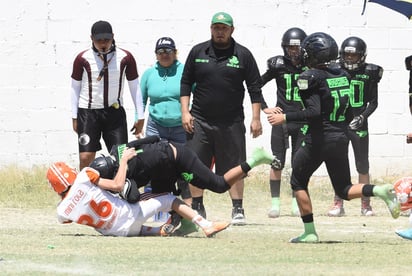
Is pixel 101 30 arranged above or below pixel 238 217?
above

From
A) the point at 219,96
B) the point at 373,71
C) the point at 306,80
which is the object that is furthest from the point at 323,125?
the point at 373,71

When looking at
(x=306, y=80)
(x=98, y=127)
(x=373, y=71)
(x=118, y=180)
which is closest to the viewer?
(x=306, y=80)

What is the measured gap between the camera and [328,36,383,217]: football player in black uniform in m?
13.8

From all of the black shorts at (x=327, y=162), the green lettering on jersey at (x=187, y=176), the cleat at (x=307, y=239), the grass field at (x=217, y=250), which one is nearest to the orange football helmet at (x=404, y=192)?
the grass field at (x=217, y=250)

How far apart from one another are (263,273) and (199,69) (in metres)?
Result: 4.40

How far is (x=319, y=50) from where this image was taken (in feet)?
33.0

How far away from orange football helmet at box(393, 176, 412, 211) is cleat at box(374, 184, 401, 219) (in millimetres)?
780

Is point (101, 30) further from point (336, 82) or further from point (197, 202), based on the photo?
point (336, 82)

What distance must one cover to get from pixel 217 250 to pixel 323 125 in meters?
1.51

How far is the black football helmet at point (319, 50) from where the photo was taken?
1005 cm

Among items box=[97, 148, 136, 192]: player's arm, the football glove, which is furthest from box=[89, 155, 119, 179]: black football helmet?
the football glove

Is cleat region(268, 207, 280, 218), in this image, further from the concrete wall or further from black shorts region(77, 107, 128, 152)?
the concrete wall

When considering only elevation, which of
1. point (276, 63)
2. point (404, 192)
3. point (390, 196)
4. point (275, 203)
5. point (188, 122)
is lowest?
point (275, 203)

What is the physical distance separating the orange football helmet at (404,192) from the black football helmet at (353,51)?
10.3 ft
